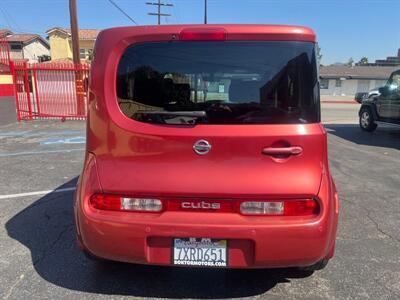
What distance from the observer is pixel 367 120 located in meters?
13.0

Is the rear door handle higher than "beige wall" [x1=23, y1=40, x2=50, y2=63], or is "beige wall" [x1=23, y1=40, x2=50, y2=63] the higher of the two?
the rear door handle

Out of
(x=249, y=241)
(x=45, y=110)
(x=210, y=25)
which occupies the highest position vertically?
(x=210, y=25)

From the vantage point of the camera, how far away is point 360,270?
3340mm

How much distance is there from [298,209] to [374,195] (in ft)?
11.3

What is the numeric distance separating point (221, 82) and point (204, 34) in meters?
0.34

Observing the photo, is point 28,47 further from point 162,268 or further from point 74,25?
point 162,268

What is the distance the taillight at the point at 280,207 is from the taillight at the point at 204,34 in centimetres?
112

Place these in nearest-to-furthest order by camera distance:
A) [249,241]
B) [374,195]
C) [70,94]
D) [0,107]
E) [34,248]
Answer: [249,241], [34,248], [374,195], [0,107], [70,94]

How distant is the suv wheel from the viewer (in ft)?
42.1

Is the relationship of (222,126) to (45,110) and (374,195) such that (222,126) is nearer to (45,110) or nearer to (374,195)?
(374,195)

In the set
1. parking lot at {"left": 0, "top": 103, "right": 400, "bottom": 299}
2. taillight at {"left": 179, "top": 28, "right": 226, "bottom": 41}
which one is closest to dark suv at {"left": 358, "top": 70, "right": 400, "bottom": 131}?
parking lot at {"left": 0, "top": 103, "right": 400, "bottom": 299}

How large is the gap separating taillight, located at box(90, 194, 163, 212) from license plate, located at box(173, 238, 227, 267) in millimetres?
275

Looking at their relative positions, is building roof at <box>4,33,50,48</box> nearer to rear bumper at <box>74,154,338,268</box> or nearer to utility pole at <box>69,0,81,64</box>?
utility pole at <box>69,0,81,64</box>

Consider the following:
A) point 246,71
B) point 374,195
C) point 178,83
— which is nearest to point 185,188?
point 178,83
